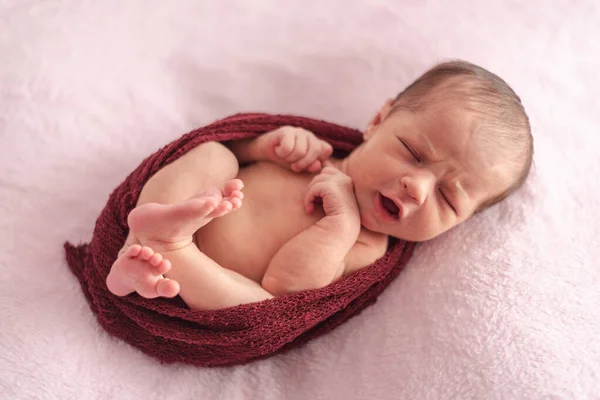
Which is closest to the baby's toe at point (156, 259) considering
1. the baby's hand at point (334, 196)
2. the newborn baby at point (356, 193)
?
the newborn baby at point (356, 193)

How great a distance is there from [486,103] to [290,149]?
397mm

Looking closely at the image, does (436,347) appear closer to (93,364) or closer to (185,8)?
(93,364)

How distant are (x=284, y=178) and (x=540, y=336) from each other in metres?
0.58

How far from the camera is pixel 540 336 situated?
97 centimetres

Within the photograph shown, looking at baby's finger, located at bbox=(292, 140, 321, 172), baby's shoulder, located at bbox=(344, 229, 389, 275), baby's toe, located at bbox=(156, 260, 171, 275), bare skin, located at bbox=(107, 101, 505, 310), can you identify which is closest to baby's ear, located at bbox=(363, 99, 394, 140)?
bare skin, located at bbox=(107, 101, 505, 310)

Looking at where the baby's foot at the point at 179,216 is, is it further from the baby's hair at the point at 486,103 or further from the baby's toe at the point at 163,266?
the baby's hair at the point at 486,103

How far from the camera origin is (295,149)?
1177 millimetres

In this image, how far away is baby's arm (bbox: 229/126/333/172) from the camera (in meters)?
1.18

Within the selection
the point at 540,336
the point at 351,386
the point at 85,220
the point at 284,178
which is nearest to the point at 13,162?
the point at 85,220

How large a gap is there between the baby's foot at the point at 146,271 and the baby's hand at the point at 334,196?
36 centimetres

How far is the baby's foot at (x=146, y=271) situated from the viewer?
859mm

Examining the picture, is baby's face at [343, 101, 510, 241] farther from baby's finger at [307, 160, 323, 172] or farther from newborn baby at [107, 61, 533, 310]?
baby's finger at [307, 160, 323, 172]

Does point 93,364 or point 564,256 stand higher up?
point 564,256

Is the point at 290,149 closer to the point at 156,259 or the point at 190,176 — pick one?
the point at 190,176
